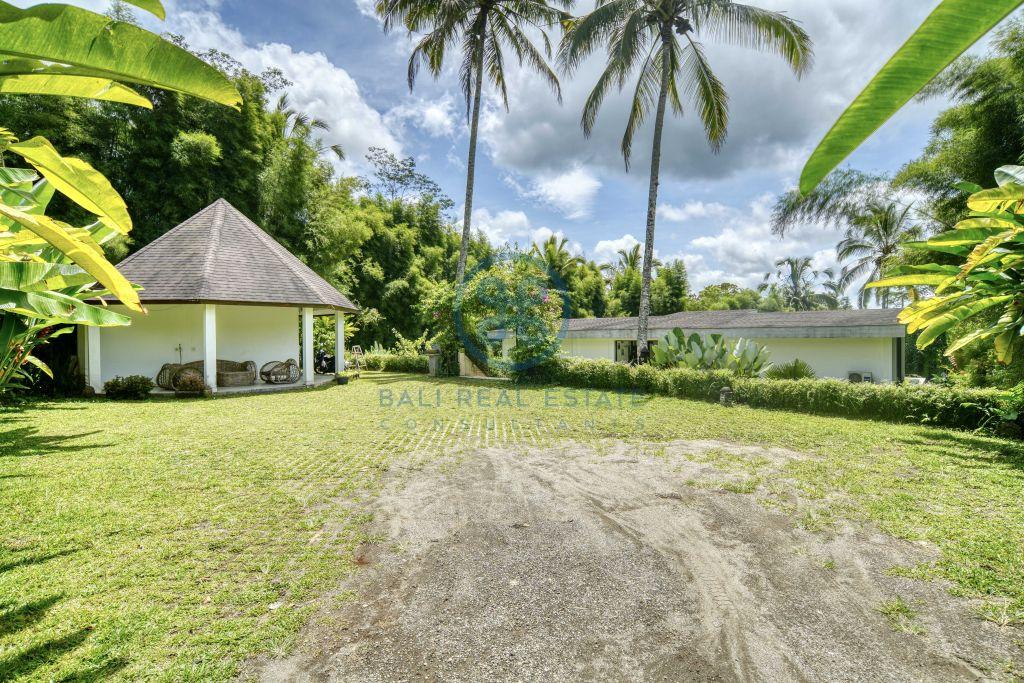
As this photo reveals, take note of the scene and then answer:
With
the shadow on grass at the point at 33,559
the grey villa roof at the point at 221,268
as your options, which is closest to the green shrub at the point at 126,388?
the grey villa roof at the point at 221,268

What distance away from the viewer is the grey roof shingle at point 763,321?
48.5 feet

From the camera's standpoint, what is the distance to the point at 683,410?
1020 cm

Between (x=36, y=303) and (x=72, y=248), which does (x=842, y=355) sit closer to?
(x=72, y=248)

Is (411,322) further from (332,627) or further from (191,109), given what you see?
(332,627)

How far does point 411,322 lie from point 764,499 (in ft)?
91.1

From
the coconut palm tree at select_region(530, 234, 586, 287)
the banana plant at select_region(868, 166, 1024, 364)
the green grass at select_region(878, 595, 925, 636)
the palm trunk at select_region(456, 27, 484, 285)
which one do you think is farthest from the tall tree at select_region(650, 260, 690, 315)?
the green grass at select_region(878, 595, 925, 636)

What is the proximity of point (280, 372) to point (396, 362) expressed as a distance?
6.23 m

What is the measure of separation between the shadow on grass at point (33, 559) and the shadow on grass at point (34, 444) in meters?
3.82

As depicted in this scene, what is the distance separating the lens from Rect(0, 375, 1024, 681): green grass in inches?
98.0

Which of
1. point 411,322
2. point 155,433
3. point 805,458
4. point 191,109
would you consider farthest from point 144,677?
point 411,322

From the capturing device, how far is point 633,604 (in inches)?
112

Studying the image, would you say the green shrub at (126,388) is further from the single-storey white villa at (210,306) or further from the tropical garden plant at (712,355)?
the tropical garden plant at (712,355)

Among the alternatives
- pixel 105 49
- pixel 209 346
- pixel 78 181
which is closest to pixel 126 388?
pixel 209 346

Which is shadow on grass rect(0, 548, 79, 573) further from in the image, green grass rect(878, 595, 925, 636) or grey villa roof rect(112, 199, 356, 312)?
grey villa roof rect(112, 199, 356, 312)
